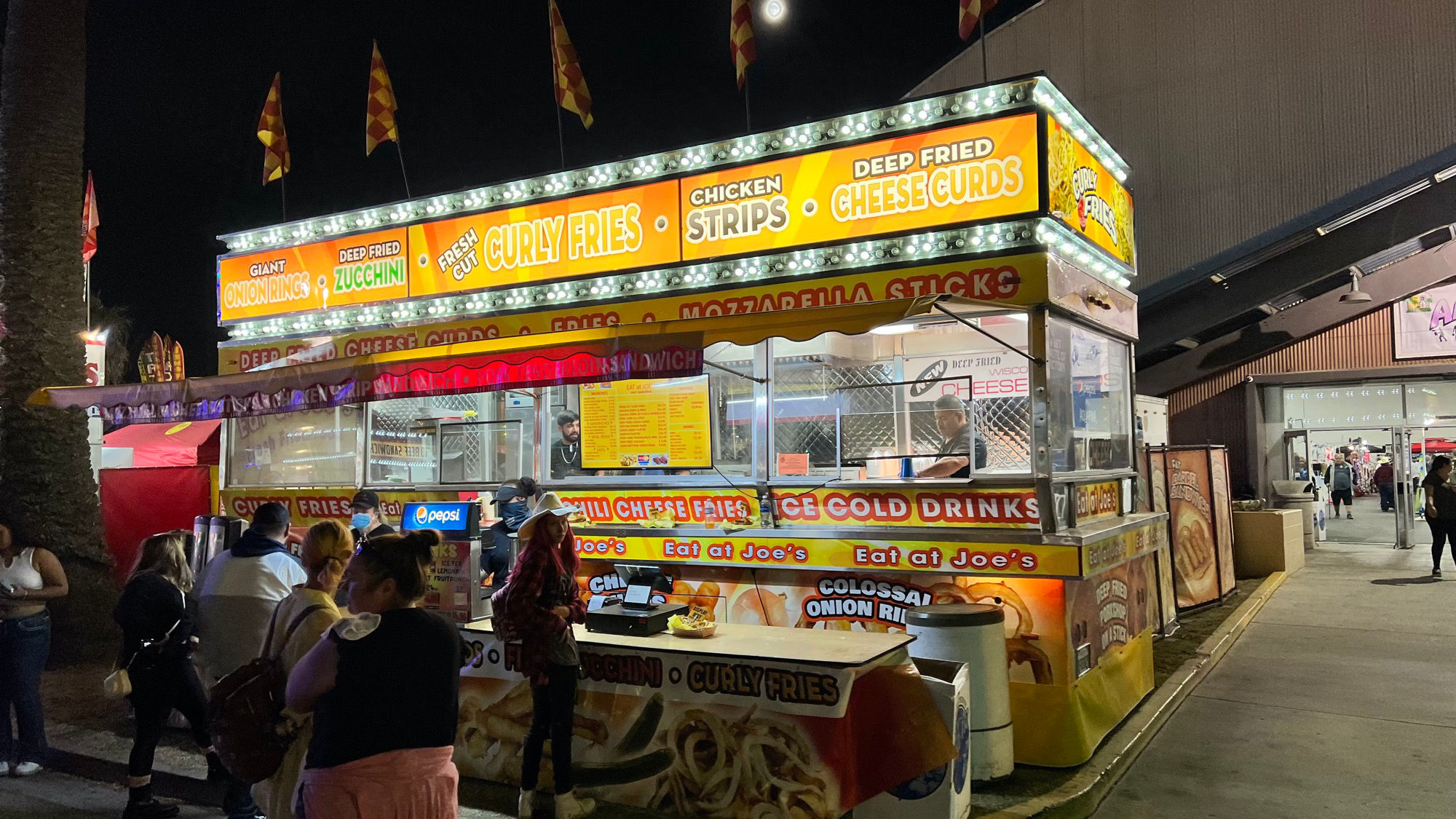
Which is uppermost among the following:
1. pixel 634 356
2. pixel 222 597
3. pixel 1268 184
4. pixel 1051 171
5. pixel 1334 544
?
pixel 1268 184

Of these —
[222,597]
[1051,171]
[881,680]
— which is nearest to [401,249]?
[222,597]

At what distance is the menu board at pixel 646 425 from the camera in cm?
799

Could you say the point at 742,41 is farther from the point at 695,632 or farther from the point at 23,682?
the point at 23,682

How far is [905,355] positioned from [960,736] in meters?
4.78

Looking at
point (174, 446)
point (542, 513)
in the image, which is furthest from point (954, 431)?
point (174, 446)

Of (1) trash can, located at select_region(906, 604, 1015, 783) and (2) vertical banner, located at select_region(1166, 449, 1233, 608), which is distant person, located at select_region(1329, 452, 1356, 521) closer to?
(2) vertical banner, located at select_region(1166, 449, 1233, 608)

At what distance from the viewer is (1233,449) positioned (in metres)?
20.5

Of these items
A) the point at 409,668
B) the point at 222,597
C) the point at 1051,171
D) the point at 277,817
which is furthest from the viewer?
the point at 1051,171

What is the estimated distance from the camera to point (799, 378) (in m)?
8.61

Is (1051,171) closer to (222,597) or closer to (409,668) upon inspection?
(409,668)

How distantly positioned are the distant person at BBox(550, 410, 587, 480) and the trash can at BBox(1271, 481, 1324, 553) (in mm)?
14034

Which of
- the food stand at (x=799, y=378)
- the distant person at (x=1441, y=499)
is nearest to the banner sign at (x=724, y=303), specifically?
the food stand at (x=799, y=378)

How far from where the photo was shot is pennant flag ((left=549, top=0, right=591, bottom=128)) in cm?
979

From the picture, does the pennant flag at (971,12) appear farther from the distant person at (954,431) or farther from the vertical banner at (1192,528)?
the vertical banner at (1192,528)
